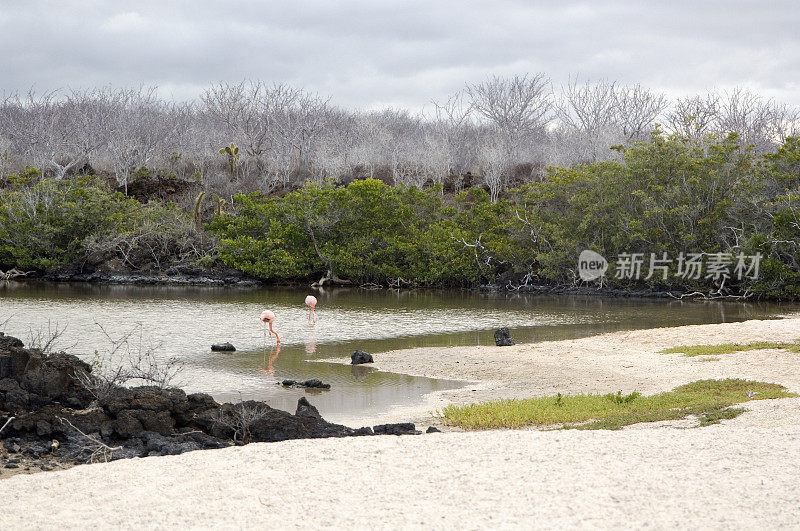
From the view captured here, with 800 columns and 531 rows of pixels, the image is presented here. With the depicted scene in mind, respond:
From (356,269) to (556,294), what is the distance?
9980 mm

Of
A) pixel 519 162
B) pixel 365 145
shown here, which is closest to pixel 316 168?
pixel 365 145

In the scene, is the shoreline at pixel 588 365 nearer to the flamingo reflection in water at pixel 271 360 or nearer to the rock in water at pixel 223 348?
the flamingo reflection in water at pixel 271 360

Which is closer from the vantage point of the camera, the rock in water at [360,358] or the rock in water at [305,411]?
the rock in water at [305,411]

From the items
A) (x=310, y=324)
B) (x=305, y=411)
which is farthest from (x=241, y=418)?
(x=310, y=324)

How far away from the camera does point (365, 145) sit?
74625 mm

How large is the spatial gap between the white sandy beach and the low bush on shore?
610 centimetres

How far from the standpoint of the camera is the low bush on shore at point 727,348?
15.8 metres

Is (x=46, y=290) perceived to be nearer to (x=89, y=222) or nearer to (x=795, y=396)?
(x=89, y=222)

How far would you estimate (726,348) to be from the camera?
1620cm

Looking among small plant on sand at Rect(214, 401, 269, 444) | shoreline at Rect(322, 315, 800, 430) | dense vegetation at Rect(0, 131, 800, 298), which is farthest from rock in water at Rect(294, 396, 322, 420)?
dense vegetation at Rect(0, 131, 800, 298)

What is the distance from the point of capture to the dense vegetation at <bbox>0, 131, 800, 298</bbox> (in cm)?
3241

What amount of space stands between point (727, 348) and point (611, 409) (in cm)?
664

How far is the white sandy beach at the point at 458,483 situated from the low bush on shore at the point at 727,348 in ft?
20.0

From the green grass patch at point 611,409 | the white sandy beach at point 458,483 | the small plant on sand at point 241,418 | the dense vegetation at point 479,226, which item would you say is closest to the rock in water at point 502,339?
the green grass patch at point 611,409
